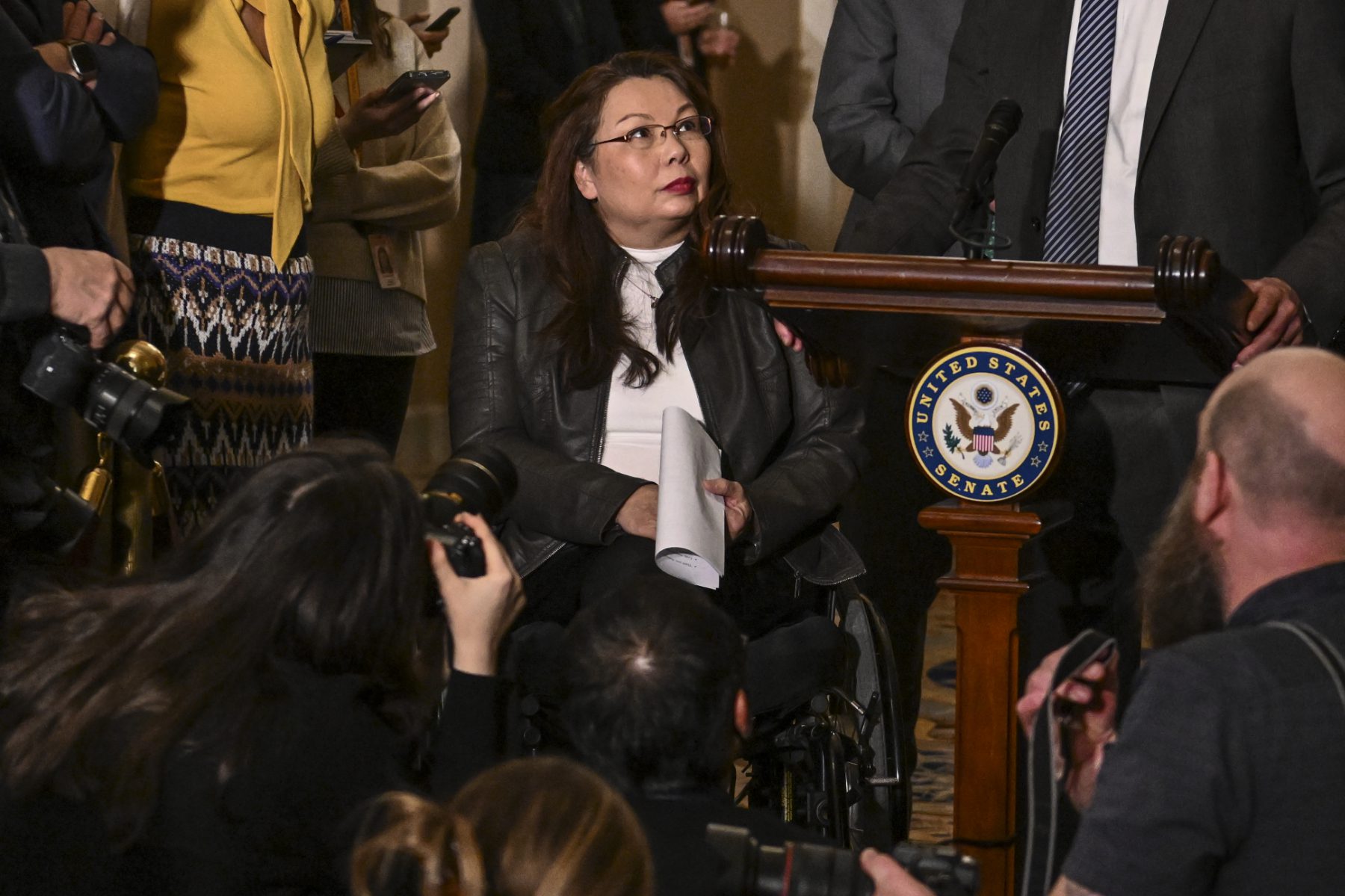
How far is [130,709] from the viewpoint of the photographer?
1808 millimetres

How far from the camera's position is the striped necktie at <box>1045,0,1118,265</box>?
2674 mm

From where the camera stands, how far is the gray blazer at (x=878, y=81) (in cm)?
391

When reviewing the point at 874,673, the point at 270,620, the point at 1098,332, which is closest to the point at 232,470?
the point at 874,673

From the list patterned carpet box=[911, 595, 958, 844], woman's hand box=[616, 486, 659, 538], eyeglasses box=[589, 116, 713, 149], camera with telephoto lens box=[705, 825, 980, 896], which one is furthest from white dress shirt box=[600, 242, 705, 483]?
camera with telephoto lens box=[705, 825, 980, 896]

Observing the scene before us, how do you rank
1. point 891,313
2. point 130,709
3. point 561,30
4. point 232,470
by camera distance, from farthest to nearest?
1. point 561,30
2. point 232,470
3. point 891,313
4. point 130,709

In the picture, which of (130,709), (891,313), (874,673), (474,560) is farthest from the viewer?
(874,673)

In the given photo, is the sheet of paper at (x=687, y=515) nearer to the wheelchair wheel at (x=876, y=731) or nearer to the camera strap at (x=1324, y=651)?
the wheelchair wheel at (x=876, y=731)

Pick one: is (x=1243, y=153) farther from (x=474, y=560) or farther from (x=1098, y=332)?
(x=474, y=560)

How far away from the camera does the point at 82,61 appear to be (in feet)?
9.29

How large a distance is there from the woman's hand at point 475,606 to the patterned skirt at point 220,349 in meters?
1.19

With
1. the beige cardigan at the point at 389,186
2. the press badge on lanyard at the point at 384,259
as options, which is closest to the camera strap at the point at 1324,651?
the beige cardigan at the point at 389,186

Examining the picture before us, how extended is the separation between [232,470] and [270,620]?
1.45 m

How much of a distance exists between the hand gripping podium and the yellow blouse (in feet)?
4.28

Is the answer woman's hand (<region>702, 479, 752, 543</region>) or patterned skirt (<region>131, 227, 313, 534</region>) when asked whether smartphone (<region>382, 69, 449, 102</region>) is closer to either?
patterned skirt (<region>131, 227, 313, 534</region>)
